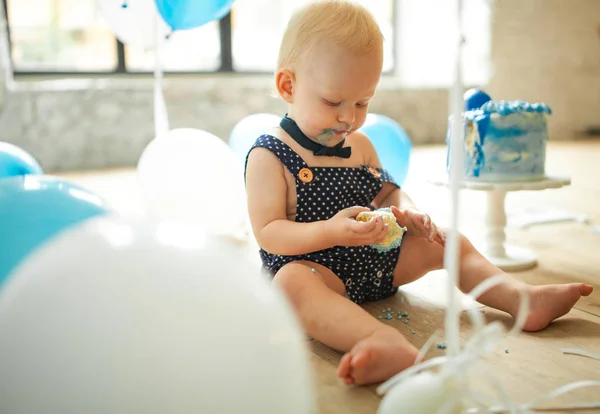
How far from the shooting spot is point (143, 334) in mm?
484

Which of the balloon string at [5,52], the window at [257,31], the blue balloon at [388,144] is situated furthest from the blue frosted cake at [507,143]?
the window at [257,31]

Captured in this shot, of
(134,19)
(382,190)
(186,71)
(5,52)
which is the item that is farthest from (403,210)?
(186,71)

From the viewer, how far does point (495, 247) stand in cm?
137

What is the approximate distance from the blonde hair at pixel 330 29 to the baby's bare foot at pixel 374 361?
50cm

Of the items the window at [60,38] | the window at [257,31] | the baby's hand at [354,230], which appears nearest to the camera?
the baby's hand at [354,230]

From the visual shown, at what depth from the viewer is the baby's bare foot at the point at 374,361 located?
748 millimetres

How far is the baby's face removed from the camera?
1003 mm

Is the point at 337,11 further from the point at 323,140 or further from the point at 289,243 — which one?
the point at 289,243

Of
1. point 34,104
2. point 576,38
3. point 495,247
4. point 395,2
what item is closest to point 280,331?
point 495,247

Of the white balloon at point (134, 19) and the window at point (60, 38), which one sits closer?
the white balloon at point (134, 19)

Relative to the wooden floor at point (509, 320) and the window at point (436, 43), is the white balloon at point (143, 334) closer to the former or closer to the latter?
the wooden floor at point (509, 320)

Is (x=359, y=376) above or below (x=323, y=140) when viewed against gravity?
below

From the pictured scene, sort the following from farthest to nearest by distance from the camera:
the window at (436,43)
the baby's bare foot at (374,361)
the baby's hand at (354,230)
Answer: the window at (436,43)
the baby's hand at (354,230)
the baby's bare foot at (374,361)

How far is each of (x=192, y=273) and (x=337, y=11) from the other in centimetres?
66
